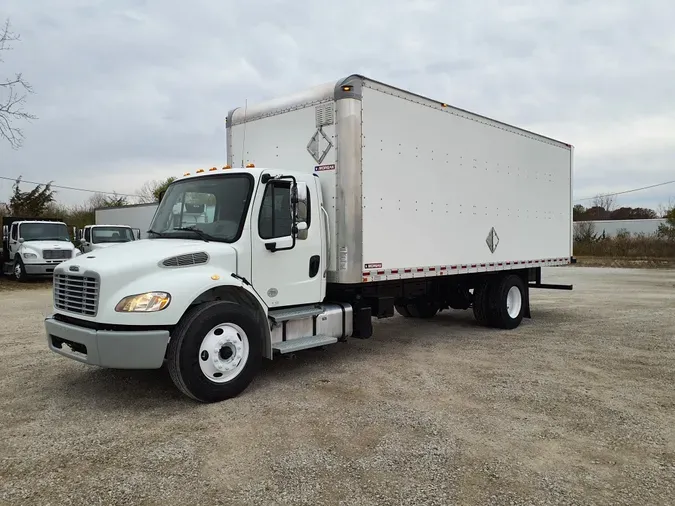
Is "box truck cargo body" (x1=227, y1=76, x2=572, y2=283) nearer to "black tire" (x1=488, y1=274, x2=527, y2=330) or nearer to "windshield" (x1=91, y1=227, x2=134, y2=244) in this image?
"black tire" (x1=488, y1=274, x2=527, y2=330)

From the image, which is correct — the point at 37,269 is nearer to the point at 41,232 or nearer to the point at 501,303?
the point at 41,232

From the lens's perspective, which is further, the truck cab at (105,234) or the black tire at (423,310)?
the truck cab at (105,234)

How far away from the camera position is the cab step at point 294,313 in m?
6.03

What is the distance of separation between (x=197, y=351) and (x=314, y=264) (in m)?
1.92

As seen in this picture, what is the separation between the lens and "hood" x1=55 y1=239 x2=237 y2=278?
5.04 meters

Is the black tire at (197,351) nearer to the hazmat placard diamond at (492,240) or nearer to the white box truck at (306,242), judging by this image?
the white box truck at (306,242)

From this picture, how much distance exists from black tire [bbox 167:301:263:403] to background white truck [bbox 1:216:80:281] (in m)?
15.3

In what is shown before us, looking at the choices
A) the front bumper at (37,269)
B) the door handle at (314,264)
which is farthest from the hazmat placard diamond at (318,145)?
the front bumper at (37,269)

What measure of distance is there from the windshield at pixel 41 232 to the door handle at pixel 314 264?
1705 cm

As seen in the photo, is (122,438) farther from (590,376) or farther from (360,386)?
(590,376)

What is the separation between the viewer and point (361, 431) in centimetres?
461

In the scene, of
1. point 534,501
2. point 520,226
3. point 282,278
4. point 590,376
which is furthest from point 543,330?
point 534,501

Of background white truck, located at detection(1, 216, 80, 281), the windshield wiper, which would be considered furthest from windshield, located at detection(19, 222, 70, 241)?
the windshield wiper

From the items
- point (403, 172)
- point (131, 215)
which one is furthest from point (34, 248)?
point (403, 172)
